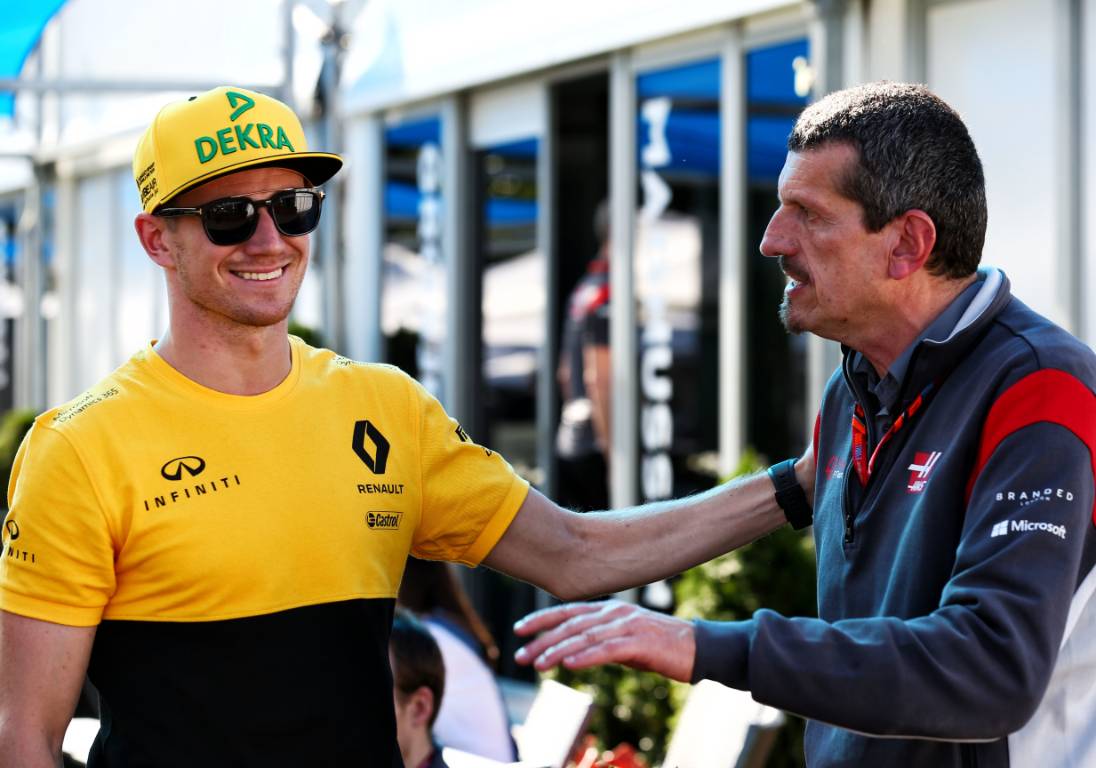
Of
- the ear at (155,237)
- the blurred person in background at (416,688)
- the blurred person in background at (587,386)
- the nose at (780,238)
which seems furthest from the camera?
the blurred person in background at (587,386)

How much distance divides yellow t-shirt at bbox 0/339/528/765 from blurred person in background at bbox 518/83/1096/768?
498 mm

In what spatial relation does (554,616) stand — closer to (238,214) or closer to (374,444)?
(374,444)

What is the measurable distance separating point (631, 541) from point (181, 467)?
945 mm

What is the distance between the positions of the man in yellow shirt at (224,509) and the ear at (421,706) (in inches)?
51.2

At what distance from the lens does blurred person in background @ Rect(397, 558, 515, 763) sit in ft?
15.4

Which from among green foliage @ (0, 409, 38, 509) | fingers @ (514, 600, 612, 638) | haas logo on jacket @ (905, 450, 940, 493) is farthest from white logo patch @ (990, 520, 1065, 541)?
green foliage @ (0, 409, 38, 509)

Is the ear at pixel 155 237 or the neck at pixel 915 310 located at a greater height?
the ear at pixel 155 237

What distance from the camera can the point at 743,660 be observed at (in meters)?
2.19

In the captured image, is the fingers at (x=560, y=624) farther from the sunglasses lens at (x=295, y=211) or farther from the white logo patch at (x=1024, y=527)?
the sunglasses lens at (x=295, y=211)

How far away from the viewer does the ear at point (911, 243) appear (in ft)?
8.02

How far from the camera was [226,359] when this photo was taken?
280cm

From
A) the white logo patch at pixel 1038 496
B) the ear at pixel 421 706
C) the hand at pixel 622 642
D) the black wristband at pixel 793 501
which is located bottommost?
the ear at pixel 421 706

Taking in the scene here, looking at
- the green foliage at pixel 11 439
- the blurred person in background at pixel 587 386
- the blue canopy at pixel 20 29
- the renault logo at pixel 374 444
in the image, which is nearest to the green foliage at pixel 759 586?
the blurred person in background at pixel 587 386

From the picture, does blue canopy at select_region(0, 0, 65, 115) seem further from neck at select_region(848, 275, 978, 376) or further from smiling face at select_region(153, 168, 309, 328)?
neck at select_region(848, 275, 978, 376)
